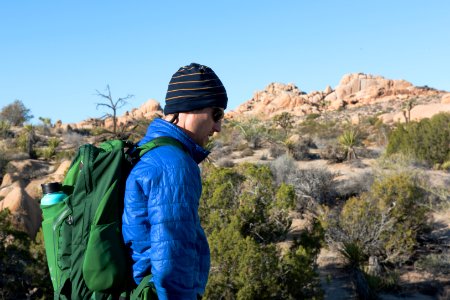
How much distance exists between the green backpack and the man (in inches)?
1.6

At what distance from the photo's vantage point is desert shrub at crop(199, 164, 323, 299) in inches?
305

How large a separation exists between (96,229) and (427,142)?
20277 mm

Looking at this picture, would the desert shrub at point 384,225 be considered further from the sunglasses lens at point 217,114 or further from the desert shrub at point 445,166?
the sunglasses lens at point 217,114

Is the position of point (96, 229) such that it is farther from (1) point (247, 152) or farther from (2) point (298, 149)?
(1) point (247, 152)

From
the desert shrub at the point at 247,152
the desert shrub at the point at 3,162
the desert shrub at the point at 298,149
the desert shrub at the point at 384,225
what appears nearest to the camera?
the desert shrub at the point at 384,225

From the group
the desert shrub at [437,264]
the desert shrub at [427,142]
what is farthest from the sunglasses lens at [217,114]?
the desert shrub at [427,142]

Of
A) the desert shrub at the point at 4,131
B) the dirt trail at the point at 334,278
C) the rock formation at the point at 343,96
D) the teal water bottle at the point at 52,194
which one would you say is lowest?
the dirt trail at the point at 334,278

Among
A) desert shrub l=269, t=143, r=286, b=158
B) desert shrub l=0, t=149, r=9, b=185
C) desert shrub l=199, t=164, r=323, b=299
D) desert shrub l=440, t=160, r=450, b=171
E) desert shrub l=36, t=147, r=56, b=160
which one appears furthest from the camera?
desert shrub l=269, t=143, r=286, b=158

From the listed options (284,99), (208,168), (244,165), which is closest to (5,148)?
(208,168)

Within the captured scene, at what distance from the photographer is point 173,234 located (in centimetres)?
181

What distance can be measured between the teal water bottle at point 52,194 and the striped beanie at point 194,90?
510mm

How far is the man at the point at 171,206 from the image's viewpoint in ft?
5.95

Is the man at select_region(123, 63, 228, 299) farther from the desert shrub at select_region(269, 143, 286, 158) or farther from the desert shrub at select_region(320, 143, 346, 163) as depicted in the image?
the desert shrub at select_region(269, 143, 286, 158)

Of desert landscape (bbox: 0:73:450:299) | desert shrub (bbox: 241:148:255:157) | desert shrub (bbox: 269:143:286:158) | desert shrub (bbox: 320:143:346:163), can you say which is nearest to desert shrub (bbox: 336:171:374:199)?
desert landscape (bbox: 0:73:450:299)
